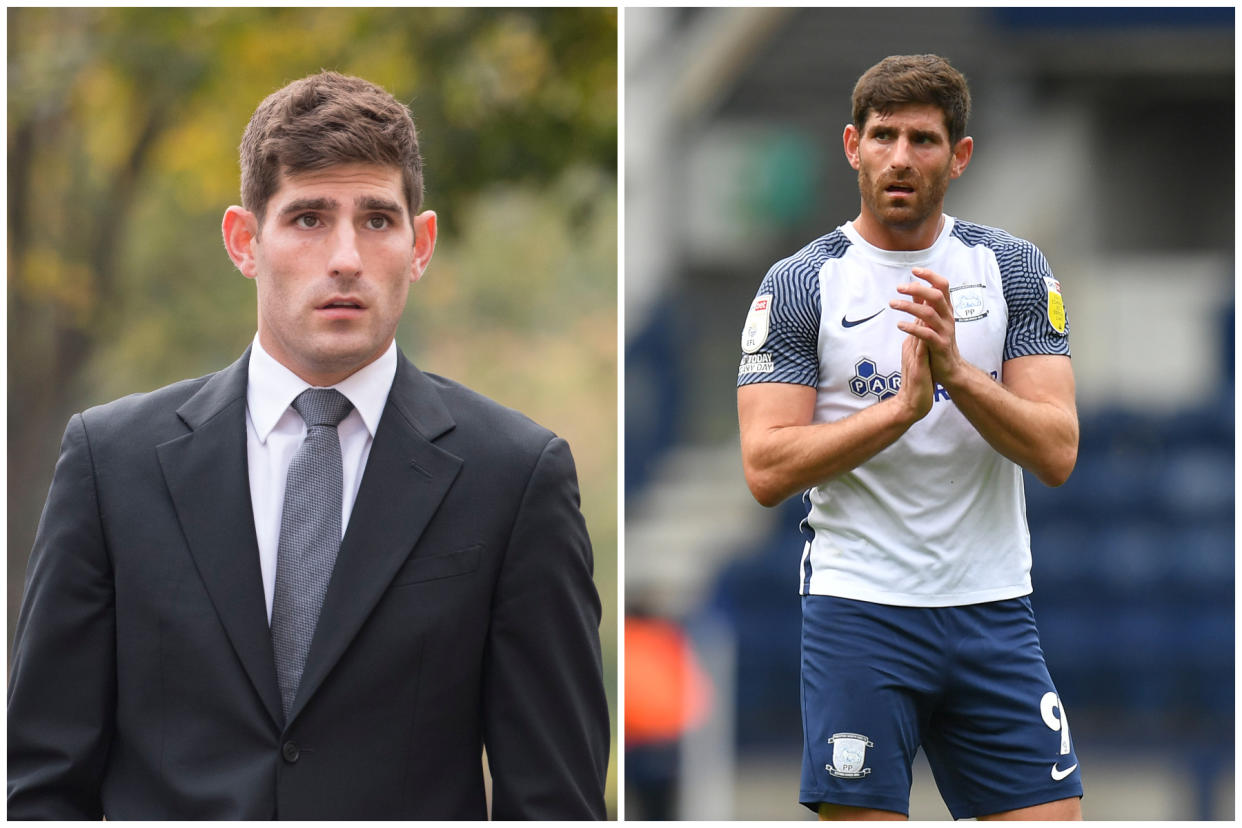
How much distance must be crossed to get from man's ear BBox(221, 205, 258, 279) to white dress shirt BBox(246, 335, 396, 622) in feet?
0.74

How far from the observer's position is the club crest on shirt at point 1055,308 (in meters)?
4.32

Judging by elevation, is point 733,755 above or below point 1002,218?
below

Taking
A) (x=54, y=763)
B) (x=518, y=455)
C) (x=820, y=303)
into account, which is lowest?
(x=54, y=763)

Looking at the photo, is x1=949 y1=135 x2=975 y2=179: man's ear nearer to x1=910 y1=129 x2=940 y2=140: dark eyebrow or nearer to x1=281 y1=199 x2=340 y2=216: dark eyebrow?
x1=910 y1=129 x2=940 y2=140: dark eyebrow

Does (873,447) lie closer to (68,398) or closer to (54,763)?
(54,763)

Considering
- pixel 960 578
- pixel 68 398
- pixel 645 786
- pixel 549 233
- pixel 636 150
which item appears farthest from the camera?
pixel 549 233

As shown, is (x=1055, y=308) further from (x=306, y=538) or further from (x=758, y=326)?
(x=306, y=538)

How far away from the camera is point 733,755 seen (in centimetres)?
1325

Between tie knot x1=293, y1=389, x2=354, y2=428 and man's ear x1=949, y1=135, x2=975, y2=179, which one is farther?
man's ear x1=949, y1=135, x2=975, y2=179

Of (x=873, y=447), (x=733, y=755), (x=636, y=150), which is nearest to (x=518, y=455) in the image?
(x=873, y=447)

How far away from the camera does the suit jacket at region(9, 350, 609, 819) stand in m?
3.85

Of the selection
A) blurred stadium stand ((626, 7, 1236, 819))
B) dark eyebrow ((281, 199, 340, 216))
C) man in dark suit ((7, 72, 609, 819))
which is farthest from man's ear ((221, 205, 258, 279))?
blurred stadium stand ((626, 7, 1236, 819))

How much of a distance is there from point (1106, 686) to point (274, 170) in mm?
10754

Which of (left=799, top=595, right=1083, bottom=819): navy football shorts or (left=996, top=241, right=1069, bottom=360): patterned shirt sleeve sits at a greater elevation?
(left=996, top=241, right=1069, bottom=360): patterned shirt sleeve
